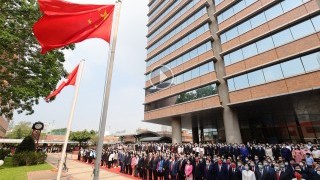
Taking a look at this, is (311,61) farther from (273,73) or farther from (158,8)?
(158,8)

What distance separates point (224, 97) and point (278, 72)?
260 inches

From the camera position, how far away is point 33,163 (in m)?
21.1

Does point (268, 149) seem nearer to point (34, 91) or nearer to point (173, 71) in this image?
point (34, 91)

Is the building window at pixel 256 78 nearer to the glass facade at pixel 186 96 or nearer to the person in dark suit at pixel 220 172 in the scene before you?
the glass facade at pixel 186 96

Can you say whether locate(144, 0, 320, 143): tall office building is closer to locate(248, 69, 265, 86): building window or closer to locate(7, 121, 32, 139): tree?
locate(248, 69, 265, 86): building window

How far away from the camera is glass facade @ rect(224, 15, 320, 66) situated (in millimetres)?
18800

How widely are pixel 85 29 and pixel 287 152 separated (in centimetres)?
1562

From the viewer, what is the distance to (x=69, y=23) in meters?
5.34

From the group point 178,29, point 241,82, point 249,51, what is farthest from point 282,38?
point 178,29

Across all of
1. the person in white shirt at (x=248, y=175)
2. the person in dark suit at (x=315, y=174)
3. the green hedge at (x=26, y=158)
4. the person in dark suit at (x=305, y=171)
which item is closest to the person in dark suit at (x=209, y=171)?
the person in white shirt at (x=248, y=175)

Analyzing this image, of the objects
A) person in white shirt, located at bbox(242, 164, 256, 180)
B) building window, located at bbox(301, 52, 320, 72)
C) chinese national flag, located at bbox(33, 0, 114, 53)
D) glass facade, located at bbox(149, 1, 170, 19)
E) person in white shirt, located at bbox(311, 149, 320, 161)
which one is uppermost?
glass facade, located at bbox(149, 1, 170, 19)

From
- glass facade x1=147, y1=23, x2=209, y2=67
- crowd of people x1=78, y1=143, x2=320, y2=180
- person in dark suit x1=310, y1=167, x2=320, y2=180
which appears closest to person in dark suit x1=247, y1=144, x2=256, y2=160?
crowd of people x1=78, y1=143, x2=320, y2=180

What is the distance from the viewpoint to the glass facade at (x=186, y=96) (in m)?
26.8

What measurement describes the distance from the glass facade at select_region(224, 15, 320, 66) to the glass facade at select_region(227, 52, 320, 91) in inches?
76.2
